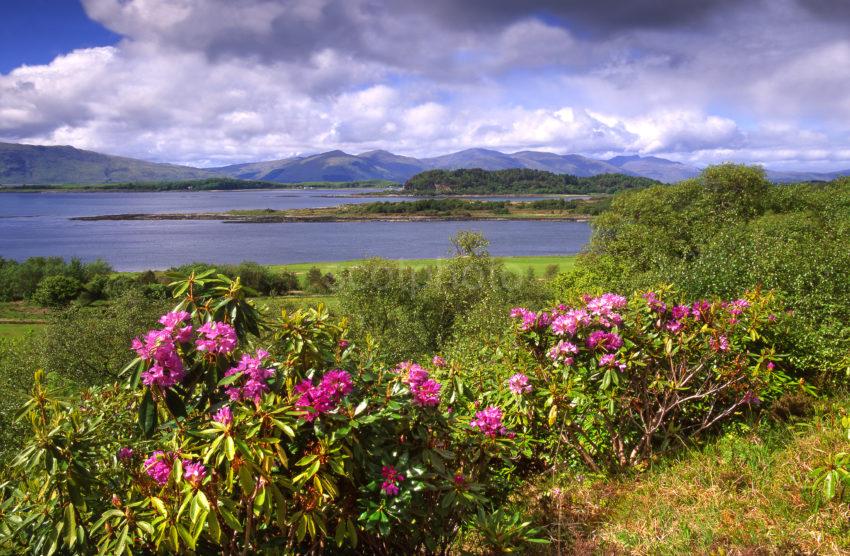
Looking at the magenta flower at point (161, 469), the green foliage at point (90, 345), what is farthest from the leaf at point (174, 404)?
the green foliage at point (90, 345)

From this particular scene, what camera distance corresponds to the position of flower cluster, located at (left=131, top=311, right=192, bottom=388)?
2.97m

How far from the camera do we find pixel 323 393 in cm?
307

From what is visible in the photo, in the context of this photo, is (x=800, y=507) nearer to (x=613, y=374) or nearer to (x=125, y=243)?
(x=613, y=374)

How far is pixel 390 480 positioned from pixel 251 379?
3.23ft

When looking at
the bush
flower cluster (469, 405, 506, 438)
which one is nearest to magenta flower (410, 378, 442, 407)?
flower cluster (469, 405, 506, 438)

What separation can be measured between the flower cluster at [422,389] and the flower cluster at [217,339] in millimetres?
1116

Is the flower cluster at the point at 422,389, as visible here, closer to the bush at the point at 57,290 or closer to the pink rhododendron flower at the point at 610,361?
the pink rhododendron flower at the point at 610,361

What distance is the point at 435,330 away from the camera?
32.6 meters

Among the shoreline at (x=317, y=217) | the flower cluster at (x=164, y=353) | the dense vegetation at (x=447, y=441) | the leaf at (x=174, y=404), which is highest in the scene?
the flower cluster at (x=164, y=353)

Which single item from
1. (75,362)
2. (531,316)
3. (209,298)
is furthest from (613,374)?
(75,362)

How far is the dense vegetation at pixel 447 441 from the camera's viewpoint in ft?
9.65

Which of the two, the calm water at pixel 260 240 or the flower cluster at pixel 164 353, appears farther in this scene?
the calm water at pixel 260 240

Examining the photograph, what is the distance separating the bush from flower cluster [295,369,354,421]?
7499 centimetres

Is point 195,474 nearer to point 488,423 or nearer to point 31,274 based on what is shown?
point 488,423
